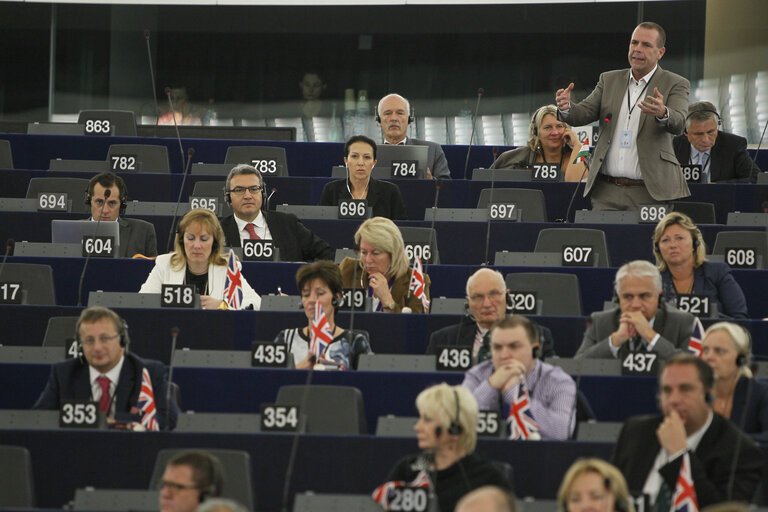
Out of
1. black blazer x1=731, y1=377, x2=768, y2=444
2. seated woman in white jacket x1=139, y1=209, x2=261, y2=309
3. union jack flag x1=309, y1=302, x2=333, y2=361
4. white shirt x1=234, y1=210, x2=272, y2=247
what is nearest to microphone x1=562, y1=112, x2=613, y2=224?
white shirt x1=234, y1=210, x2=272, y2=247

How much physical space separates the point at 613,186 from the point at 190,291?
2.37 meters

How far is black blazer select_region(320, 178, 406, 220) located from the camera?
6918 millimetres

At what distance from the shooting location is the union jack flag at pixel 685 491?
365 centimetres

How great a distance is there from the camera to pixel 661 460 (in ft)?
12.5

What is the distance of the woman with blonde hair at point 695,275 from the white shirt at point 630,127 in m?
1.25

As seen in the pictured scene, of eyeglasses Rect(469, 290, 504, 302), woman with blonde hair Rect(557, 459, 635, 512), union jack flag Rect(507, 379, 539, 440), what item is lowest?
woman with blonde hair Rect(557, 459, 635, 512)

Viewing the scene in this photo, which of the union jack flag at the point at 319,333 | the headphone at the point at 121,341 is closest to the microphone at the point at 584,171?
the union jack flag at the point at 319,333

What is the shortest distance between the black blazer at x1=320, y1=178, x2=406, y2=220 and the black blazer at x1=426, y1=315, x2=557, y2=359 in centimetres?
183

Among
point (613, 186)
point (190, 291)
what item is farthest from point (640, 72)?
point (190, 291)

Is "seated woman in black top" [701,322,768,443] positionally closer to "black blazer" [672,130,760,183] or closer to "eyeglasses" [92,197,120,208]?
"eyeglasses" [92,197,120,208]

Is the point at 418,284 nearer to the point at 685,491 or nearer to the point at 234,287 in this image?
the point at 234,287

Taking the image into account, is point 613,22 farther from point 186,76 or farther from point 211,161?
point 211,161

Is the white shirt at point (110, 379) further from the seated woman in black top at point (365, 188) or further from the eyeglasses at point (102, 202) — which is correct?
the seated woman in black top at point (365, 188)

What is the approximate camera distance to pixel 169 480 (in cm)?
357
